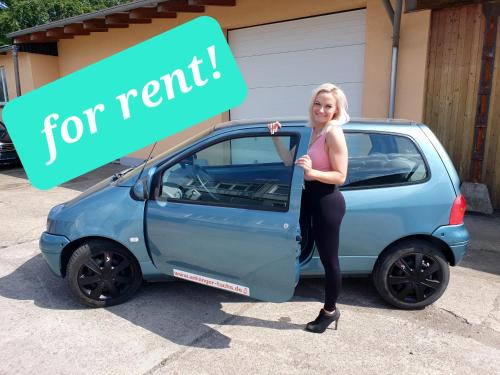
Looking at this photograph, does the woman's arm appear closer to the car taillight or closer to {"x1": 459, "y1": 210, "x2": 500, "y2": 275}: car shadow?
the car taillight

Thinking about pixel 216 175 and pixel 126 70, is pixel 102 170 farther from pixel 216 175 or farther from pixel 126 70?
pixel 216 175

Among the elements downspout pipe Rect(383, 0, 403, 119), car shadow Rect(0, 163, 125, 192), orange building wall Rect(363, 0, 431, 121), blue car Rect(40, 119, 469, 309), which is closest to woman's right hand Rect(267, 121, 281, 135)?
blue car Rect(40, 119, 469, 309)

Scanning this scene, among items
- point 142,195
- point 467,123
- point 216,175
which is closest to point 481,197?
point 467,123

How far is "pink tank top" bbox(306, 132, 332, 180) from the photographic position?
2.53m

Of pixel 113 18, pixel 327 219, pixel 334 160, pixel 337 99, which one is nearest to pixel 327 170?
pixel 334 160

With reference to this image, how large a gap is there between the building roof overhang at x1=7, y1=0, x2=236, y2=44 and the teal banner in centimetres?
440

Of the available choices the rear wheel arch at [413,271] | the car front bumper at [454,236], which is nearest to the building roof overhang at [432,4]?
the car front bumper at [454,236]

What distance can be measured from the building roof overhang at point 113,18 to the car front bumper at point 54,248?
225 inches

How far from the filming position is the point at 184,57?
3.63 meters

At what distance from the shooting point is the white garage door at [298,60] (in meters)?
6.67

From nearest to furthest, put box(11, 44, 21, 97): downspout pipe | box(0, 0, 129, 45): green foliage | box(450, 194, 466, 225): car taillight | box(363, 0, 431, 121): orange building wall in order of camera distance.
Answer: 1. box(450, 194, 466, 225): car taillight
2. box(363, 0, 431, 121): orange building wall
3. box(11, 44, 21, 97): downspout pipe
4. box(0, 0, 129, 45): green foliage

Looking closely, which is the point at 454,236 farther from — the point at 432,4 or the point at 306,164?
the point at 432,4

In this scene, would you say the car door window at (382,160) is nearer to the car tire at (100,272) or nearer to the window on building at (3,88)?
the car tire at (100,272)

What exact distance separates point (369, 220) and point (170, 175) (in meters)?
1.55
